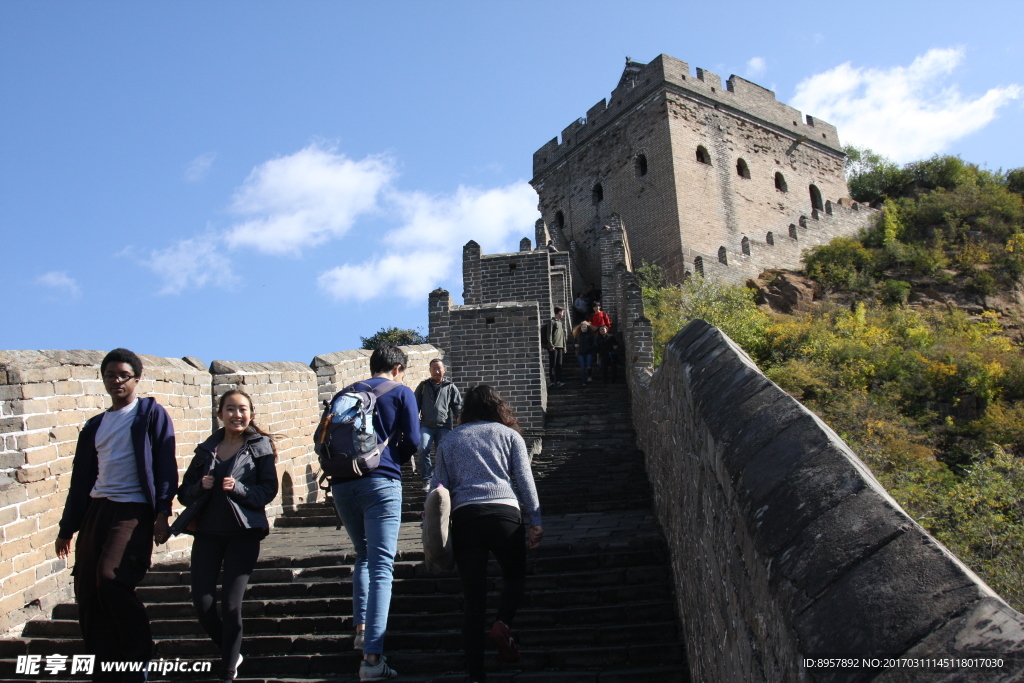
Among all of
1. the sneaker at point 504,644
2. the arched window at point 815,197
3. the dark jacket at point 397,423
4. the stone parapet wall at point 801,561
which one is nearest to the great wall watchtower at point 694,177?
the arched window at point 815,197

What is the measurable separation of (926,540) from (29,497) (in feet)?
18.2

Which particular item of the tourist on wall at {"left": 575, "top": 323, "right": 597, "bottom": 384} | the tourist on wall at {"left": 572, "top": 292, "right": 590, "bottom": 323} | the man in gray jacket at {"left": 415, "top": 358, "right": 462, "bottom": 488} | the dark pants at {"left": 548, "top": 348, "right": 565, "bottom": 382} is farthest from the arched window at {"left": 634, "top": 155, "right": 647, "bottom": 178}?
the man in gray jacket at {"left": 415, "top": 358, "right": 462, "bottom": 488}

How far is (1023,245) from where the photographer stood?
73.2 ft

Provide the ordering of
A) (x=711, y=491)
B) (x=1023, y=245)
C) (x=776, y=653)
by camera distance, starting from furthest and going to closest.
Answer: (x=1023, y=245)
(x=711, y=491)
(x=776, y=653)

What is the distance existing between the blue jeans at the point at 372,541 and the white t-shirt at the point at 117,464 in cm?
100

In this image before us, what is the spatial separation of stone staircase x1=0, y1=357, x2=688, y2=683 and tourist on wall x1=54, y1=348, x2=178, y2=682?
88 cm

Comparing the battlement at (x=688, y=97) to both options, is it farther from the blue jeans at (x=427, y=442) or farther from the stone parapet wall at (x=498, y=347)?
the blue jeans at (x=427, y=442)

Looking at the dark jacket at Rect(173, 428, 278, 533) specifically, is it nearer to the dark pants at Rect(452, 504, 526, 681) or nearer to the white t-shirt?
the white t-shirt

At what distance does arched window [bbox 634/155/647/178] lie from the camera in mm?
27688

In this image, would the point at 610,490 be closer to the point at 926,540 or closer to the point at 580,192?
the point at 926,540

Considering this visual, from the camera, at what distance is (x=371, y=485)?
13.0 ft

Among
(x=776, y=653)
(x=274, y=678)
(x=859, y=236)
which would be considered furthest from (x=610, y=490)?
(x=859, y=236)

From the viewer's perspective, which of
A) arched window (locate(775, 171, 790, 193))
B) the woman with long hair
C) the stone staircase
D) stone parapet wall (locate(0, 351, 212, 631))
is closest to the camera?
the woman with long hair

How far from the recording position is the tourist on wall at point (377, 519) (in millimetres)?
3783
